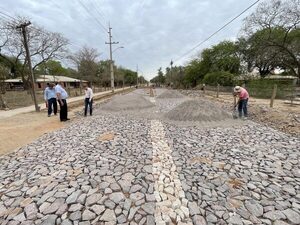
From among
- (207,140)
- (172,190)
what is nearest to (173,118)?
(207,140)

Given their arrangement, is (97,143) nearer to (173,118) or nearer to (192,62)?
(173,118)

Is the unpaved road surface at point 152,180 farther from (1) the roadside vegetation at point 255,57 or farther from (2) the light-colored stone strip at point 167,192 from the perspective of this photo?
(1) the roadside vegetation at point 255,57

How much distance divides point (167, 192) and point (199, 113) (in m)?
6.71

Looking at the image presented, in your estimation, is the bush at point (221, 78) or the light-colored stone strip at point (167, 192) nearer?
the light-colored stone strip at point (167, 192)

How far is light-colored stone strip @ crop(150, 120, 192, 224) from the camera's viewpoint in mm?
2830

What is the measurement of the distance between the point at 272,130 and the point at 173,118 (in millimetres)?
4271

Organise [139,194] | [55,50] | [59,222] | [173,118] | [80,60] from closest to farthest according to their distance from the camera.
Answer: [59,222] < [139,194] < [173,118] < [55,50] < [80,60]

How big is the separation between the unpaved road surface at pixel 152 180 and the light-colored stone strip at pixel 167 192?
0.01 meters

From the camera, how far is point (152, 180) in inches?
149

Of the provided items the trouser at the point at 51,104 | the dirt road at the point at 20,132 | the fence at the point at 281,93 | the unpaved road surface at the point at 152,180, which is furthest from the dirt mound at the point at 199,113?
the fence at the point at 281,93

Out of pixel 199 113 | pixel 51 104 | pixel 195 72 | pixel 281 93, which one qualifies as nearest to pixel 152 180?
pixel 199 113

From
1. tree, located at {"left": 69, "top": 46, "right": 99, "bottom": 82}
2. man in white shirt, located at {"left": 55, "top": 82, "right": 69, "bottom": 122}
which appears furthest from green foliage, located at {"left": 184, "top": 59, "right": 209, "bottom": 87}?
man in white shirt, located at {"left": 55, "top": 82, "right": 69, "bottom": 122}

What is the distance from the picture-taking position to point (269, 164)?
448 centimetres

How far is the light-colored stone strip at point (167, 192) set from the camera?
2.83 meters
